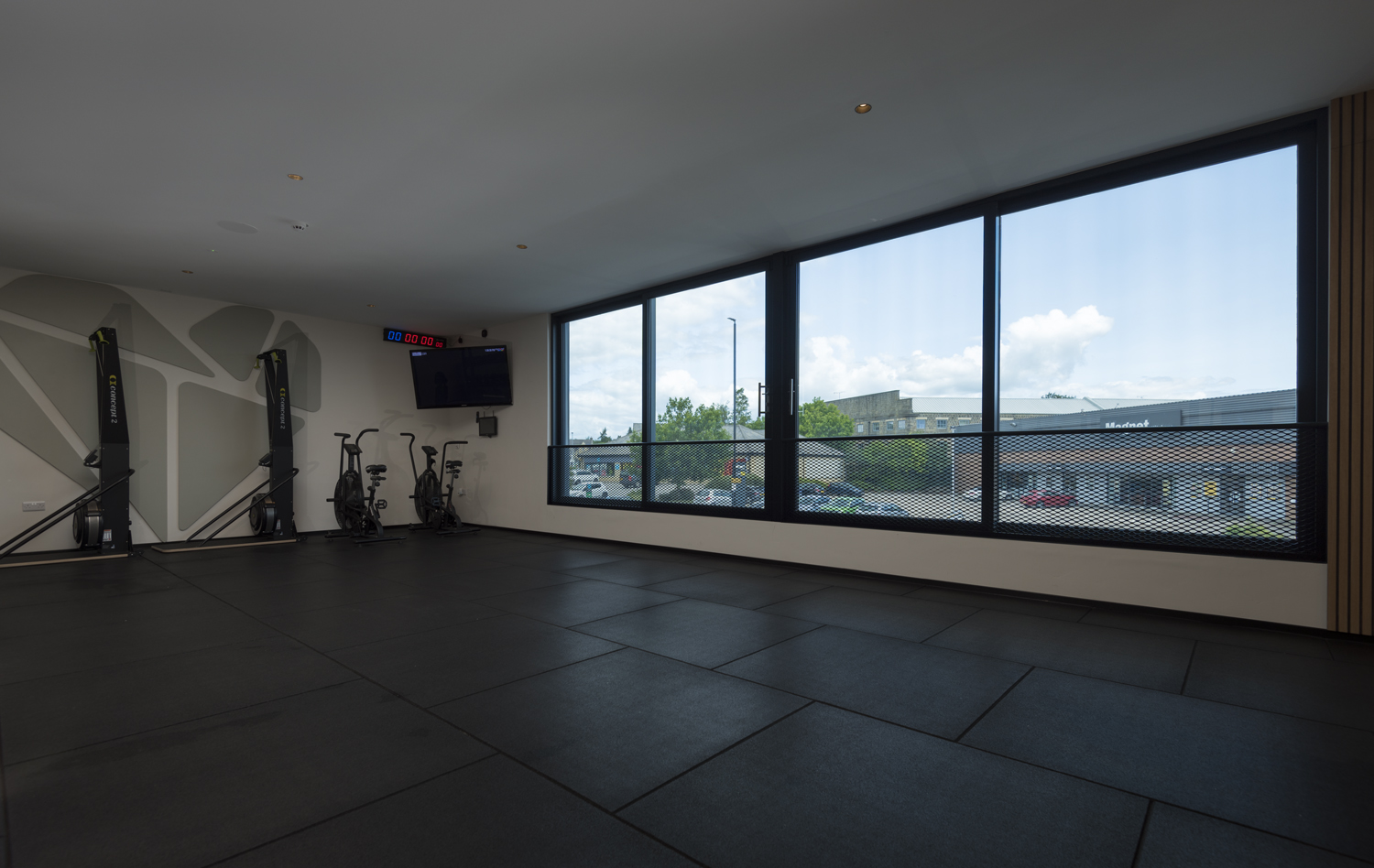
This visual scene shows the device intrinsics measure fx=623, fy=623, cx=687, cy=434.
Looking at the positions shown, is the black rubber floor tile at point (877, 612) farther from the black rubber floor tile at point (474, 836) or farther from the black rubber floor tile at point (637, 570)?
the black rubber floor tile at point (474, 836)

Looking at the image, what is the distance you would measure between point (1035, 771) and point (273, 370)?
26.8 ft

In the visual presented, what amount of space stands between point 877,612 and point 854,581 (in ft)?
3.23

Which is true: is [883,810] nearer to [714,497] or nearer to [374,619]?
[374,619]

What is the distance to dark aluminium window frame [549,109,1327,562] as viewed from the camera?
3.37 m

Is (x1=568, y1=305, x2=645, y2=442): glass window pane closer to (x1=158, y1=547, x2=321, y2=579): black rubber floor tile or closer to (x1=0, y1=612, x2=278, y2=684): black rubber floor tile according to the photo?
(x1=158, y1=547, x2=321, y2=579): black rubber floor tile

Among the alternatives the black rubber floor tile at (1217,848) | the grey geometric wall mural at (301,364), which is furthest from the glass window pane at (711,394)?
the grey geometric wall mural at (301,364)

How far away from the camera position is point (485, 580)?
192 inches

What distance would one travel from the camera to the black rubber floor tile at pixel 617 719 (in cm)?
190

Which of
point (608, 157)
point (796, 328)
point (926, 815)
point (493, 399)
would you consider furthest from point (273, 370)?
point (926, 815)

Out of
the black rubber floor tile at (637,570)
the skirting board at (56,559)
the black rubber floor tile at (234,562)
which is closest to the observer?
the black rubber floor tile at (637,570)

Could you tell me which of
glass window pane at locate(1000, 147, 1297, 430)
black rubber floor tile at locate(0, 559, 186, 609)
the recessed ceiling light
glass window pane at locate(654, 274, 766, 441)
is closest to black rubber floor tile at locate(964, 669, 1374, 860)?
glass window pane at locate(1000, 147, 1297, 430)

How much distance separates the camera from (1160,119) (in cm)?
344

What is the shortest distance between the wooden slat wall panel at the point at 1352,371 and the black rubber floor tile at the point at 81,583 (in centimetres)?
725

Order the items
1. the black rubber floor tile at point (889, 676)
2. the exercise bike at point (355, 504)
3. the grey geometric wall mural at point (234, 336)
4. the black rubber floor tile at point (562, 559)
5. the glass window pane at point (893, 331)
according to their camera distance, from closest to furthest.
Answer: the black rubber floor tile at point (889, 676), the glass window pane at point (893, 331), the black rubber floor tile at point (562, 559), the grey geometric wall mural at point (234, 336), the exercise bike at point (355, 504)
